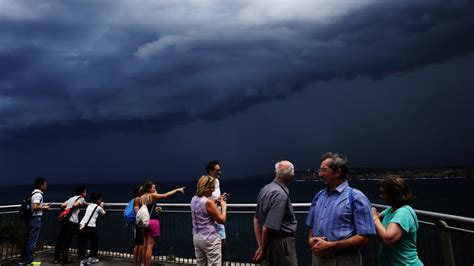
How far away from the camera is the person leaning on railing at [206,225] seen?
16.7ft

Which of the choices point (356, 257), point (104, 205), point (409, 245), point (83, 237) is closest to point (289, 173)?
point (356, 257)

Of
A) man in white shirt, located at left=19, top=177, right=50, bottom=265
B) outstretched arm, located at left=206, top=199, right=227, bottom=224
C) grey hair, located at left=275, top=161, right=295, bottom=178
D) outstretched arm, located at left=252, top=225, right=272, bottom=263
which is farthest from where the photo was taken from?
man in white shirt, located at left=19, top=177, right=50, bottom=265

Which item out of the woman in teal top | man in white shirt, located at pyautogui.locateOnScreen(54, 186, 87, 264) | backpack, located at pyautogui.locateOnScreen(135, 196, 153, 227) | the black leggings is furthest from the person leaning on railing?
the black leggings

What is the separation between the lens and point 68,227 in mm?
8297

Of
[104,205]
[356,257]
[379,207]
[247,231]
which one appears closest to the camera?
[356,257]

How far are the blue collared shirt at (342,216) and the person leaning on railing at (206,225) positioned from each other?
194 cm

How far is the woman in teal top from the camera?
3.06 metres

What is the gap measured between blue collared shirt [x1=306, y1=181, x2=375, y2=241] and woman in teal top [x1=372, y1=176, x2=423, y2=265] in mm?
154

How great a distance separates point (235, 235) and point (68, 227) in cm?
408

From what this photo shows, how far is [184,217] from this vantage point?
814 centimetres

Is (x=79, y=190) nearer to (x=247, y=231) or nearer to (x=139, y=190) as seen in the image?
(x=139, y=190)

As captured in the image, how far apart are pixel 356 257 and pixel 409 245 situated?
492 mm

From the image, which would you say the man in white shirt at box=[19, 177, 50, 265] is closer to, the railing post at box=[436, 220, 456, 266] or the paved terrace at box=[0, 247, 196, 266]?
the paved terrace at box=[0, 247, 196, 266]

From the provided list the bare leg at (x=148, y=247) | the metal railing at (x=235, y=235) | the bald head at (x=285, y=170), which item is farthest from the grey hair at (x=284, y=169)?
the bare leg at (x=148, y=247)
